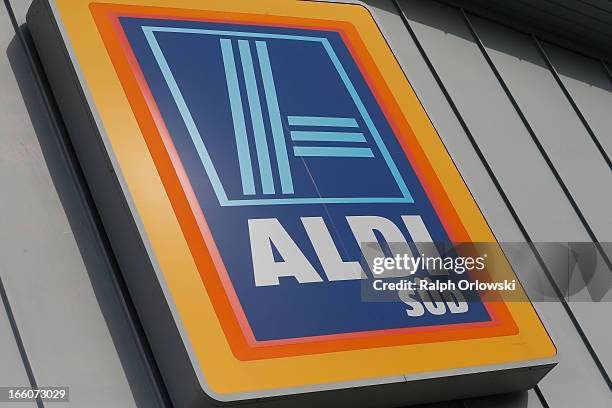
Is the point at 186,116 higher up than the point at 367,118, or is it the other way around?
the point at 367,118

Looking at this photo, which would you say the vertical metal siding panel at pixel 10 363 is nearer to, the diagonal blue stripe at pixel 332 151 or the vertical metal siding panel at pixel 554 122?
the diagonal blue stripe at pixel 332 151

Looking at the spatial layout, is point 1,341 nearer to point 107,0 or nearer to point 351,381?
point 351,381

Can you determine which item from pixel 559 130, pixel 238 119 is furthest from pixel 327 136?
pixel 559 130

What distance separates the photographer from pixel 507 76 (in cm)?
471

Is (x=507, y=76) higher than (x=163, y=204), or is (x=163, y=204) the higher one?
(x=507, y=76)

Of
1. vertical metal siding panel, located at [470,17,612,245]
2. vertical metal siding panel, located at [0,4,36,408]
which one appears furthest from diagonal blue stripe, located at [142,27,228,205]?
vertical metal siding panel, located at [470,17,612,245]

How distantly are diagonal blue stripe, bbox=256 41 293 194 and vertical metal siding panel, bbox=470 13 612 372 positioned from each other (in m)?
1.18

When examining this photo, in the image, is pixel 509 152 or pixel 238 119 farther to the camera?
pixel 509 152

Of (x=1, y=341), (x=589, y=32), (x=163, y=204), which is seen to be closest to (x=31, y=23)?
(x=163, y=204)

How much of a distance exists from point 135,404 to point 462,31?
8.48ft

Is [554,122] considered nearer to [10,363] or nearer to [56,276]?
[56,276]

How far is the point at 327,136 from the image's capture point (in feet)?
11.7

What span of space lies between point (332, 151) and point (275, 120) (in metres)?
0.22

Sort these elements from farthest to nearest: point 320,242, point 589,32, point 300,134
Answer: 1. point 589,32
2. point 300,134
3. point 320,242
